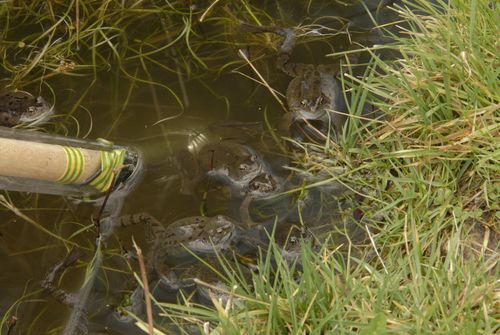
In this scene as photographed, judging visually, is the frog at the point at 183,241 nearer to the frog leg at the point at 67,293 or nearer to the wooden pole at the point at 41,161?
the frog leg at the point at 67,293

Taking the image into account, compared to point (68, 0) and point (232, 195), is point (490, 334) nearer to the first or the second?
point (232, 195)

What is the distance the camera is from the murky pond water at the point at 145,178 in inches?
125

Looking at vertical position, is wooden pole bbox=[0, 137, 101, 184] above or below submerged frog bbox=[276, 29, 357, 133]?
above

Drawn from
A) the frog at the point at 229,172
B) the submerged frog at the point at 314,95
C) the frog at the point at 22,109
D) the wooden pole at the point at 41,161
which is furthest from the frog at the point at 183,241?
the frog at the point at 22,109

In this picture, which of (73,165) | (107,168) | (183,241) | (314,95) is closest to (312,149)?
(314,95)

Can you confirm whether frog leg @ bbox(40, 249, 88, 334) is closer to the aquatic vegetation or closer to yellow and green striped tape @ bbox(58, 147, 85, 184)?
the aquatic vegetation

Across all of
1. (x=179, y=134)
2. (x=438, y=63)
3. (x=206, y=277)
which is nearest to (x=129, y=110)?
(x=179, y=134)

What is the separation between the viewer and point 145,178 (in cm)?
346

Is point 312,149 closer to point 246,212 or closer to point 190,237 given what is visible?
point 246,212

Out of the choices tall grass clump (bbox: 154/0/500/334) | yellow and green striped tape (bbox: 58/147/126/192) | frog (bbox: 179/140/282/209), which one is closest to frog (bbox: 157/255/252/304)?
tall grass clump (bbox: 154/0/500/334)

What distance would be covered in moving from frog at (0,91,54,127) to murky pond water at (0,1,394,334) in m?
0.08

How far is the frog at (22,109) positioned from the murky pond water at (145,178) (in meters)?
0.08

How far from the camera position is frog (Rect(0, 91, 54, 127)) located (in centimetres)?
370

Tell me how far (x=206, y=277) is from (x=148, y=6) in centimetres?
166
